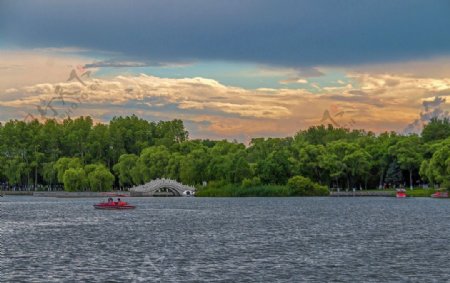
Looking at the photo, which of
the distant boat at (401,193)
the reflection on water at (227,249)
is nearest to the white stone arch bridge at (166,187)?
the distant boat at (401,193)

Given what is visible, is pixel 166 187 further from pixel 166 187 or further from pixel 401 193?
pixel 401 193

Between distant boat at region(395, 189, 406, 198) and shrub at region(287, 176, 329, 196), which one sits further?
shrub at region(287, 176, 329, 196)

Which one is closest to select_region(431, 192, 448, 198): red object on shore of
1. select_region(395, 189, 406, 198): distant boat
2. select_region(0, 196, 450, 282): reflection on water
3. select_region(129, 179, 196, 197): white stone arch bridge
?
select_region(395, 189, 406, 198): distant boat

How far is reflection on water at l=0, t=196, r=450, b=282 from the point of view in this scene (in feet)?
164

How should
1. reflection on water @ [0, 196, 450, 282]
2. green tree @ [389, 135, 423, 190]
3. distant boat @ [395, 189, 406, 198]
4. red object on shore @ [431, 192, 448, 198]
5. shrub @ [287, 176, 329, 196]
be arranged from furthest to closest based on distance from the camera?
green tree @ [389, 135, 423, 190]
shrub @ [287, 176, 329, 196]
distant boat @ [395, 189, 406, 198]
red object on shore @ [431, 192, 448, 198]
reflection on water @ [0, 196, 450, 282]

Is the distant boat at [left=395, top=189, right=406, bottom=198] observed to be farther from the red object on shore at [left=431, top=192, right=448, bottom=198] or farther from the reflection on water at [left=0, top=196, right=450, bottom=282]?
the reflection on water at [left=0, top=196, right=450, bottom=282]

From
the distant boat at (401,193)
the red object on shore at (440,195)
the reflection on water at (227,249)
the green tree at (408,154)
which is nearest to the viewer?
the reflection on water at (227,249)

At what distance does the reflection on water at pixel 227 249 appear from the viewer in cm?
4988

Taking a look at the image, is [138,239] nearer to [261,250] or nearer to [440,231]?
[261,250]

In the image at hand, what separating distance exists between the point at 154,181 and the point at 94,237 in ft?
402

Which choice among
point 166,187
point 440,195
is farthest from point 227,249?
point 166,187

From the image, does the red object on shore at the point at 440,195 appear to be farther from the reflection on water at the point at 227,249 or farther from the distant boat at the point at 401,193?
the reflection on water at the point at 227,249

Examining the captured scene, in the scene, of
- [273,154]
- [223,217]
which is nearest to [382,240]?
[223,217]

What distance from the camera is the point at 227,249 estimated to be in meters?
63.7
